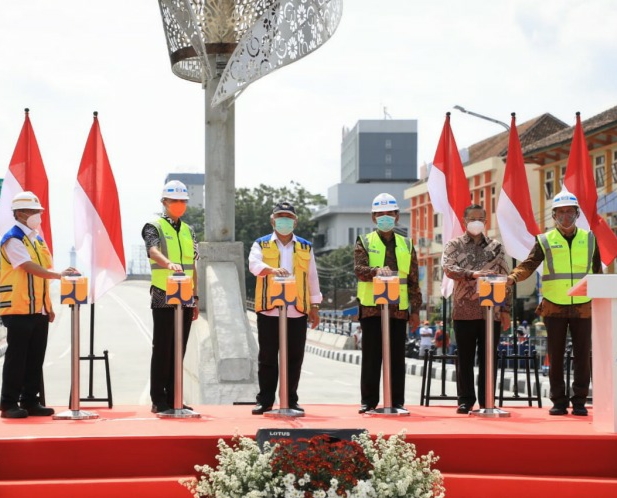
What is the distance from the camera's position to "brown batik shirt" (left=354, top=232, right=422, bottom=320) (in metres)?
7.60

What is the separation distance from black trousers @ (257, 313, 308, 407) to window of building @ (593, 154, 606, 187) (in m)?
27.3

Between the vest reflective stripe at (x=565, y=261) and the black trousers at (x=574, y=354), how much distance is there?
0.18 metres

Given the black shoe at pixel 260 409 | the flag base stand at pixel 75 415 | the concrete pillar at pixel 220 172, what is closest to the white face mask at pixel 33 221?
the flag base stand at pixel 75 415

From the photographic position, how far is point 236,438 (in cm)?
572

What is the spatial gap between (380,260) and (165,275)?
163cm

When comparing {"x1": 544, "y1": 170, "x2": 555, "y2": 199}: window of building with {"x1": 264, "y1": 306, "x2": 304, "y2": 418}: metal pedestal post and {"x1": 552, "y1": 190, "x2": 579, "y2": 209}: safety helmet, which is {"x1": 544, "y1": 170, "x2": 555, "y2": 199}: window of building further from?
{"x1": 264, "y1": 306, "x2": 304, "y2": 418}: metal pedestal post

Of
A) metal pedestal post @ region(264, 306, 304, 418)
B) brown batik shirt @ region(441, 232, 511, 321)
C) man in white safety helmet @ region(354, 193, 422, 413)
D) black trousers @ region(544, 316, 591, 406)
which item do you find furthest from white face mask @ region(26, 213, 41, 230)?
black trousers @ region(544, 316, 591, 406)

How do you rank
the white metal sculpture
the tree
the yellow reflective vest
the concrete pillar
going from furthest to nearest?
the tree → the concrete pillar → the white metal sculpture → the yellow reflective vest

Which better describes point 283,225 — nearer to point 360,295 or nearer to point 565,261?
point 360,295

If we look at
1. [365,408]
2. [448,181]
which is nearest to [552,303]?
[365,408]

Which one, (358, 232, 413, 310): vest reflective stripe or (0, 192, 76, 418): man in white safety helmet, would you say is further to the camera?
(358, 232, 413, 310): vest reflective stripe

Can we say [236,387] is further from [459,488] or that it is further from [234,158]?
[459,488]

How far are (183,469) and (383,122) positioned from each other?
109733mm

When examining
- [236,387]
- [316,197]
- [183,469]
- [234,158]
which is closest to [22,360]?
[183,469]
